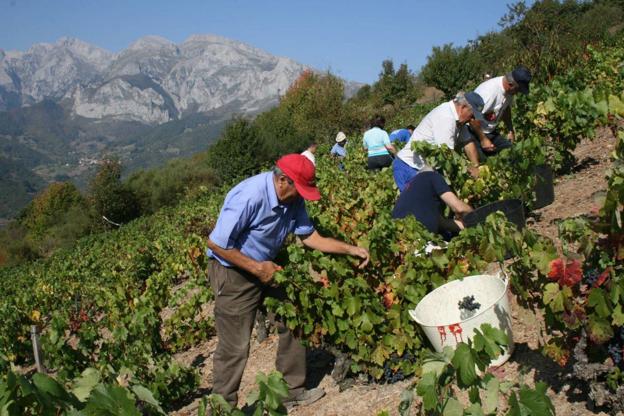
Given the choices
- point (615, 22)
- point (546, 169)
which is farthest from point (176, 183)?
point (546, 169)

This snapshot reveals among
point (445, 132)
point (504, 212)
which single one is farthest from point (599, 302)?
point (445, 132)

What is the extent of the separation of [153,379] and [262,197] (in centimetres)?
229

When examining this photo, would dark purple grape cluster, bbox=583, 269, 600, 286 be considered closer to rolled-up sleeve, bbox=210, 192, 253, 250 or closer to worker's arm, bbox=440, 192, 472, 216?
worker's arm, bbox=440, 192, 472, 216

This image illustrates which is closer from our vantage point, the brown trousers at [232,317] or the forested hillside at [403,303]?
the forested hillside at [403,303]

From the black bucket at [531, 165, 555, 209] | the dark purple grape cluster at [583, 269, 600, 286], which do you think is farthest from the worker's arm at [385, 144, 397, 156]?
the dark purple grape cluster at [583, 269, 600, 286]

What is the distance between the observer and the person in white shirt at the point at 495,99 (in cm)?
549

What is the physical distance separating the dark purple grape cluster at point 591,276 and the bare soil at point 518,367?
0.33 meters

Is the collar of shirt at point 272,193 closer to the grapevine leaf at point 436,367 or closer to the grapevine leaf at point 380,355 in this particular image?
the grapevine leaf at point 380,355

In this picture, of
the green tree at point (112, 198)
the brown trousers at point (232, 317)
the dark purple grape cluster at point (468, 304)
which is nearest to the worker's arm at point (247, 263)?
the brown trousers at point (232, 317)

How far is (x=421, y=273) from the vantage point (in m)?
3.64

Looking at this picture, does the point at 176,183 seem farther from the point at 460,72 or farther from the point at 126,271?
the point at 126,271

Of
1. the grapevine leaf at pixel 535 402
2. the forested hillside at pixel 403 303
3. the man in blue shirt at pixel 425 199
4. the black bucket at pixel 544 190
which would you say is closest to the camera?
the grapevine leaf at pixel 535 402

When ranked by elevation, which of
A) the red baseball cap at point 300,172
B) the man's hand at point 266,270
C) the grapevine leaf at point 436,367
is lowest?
the grapevine leaf at point 436,367

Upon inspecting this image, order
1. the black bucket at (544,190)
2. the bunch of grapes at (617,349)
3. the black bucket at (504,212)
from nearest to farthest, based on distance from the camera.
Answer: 1. the bunch of grapes at (617,349)
2. the black bucket at (504,212)
3. the black bucket at (544,190)
